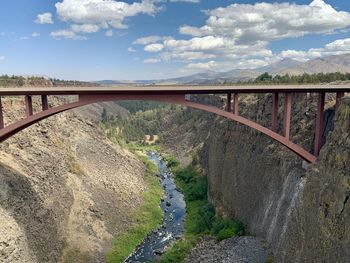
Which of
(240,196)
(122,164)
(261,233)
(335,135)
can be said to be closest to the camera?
(335,135)

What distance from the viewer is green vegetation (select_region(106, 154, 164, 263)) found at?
28234 millimetres

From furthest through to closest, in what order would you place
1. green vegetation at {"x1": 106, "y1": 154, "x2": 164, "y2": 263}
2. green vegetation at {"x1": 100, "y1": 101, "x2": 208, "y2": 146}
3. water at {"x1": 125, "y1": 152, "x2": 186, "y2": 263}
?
green vegetation at {"x1": 100, "y1": 101, "x2": 208, "y2": 146}, water at {"x1": 125, "y1": 152, "x2": 186, "y2": 263}, green vegetation at {"x1": 106, "y1": 154, "x2": 164, "y2": 263}

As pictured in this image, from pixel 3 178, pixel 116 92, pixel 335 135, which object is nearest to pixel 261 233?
pixel 335 135

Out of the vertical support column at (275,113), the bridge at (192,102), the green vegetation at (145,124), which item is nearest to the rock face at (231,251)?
the bridge at (192,102)

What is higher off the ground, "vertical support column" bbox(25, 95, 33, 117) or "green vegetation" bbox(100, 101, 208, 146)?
"vertical support column" bbox(25, 95, 33, 117)

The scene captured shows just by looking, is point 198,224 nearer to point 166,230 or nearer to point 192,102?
point 166,230

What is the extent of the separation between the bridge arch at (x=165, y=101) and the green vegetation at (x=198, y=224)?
9.51m

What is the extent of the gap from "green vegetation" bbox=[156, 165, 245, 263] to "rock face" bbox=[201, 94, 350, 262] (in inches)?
45.8

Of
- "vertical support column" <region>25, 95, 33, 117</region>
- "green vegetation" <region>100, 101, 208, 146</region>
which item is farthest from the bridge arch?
"green vegetation" <region>100, 101, 208, 146</region>

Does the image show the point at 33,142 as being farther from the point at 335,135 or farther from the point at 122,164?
the point at 335,135

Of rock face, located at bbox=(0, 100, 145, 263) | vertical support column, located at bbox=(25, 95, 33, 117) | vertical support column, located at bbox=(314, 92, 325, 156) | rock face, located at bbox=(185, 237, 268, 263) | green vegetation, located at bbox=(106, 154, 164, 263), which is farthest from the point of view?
green vegetation, located at bbox=(106, 154, 164, 263)

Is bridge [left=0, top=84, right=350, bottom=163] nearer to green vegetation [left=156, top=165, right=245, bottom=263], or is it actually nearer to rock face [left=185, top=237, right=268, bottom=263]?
rock face [left=185, top=237, right=268, bottom=263]

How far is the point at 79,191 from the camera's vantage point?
32.8 m

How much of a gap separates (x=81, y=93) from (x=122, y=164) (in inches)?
922
